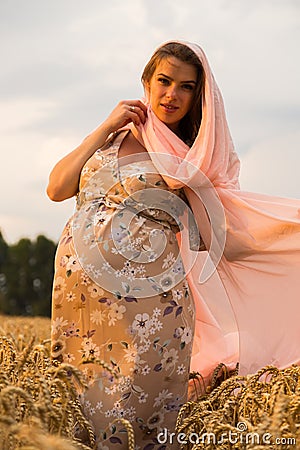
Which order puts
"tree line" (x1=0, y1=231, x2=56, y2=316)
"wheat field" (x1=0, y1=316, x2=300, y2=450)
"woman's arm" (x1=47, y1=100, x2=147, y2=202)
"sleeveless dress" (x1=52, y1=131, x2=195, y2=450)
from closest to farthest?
"wheat field" (x1=0, y1=316, x2=300, y2=450), "sleeveless dress" (x1=52, y1=131, x2=195, y2=450), "woman's arm" (x1=47, y1=100, x2=147, y2=202), "tree line" (x1=0, y1=231, x2=56, y2=316)

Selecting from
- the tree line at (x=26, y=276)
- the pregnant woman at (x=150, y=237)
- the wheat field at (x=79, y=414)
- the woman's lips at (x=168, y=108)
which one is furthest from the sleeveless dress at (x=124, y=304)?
the tree line at (x=26, y=276)

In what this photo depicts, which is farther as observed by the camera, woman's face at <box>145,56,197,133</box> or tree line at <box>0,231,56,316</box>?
tree line at <box>0,231,56,316</box>

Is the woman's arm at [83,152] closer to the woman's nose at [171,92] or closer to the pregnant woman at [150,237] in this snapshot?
the pregnant woman at [150,237]

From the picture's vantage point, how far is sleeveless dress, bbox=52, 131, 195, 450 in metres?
3.73

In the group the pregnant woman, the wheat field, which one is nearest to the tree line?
the pregnant woman

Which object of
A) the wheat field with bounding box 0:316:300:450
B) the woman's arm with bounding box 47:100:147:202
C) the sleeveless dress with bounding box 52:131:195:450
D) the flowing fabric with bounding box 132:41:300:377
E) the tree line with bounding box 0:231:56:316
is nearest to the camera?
the wheat field with bounding box 0:316:300:450

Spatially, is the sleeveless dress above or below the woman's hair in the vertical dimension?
below

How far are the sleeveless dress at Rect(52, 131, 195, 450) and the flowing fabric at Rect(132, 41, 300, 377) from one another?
333mm

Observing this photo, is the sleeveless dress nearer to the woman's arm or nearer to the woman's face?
the woman's arm

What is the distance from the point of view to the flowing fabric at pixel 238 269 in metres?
4.16

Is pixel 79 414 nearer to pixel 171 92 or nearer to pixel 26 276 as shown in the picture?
pixel 171 92

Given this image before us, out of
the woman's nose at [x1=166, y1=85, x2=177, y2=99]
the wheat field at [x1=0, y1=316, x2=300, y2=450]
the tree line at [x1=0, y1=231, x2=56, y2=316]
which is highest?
the woman's nose at [x1=166, y1=85, x2=177, y2=99]

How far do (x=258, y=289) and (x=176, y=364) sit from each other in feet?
3.06

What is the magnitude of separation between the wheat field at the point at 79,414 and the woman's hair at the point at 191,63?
4.35 ft
